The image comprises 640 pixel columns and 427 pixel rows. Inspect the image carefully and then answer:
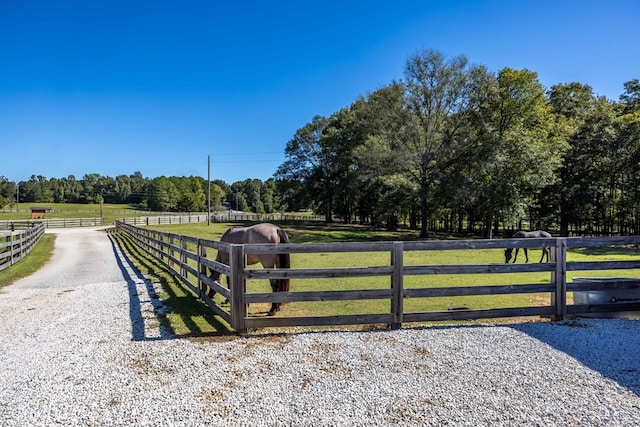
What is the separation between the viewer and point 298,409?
3.03 metres

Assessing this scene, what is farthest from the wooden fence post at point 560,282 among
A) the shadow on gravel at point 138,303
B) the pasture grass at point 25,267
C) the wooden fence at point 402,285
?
the pasture grass at point 25,267

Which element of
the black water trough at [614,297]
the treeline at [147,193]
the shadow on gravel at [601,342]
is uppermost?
the treeline at [147,193]

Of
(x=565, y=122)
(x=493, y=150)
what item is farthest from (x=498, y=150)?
(x=565, y=122)

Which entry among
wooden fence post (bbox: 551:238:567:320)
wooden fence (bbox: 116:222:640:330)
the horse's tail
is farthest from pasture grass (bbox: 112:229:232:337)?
wooden fence post (bbox: 551:238:567:320)

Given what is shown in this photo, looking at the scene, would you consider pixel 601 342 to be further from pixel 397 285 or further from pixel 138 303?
pixel 138 303

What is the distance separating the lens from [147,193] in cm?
11012

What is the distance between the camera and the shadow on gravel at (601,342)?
3.73 m

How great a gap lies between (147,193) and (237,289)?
116293 mm

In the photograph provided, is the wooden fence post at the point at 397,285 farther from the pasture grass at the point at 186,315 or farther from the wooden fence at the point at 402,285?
the pasture grass at the point at 186,315

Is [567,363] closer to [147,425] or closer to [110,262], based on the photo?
[147,425]

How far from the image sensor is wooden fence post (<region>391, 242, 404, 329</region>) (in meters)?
5.16

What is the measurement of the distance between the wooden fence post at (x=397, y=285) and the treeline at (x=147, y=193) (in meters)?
92.4

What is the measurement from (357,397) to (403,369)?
2.56 feet

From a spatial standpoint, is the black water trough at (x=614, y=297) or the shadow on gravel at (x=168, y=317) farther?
the black water trough at (x=614, y=297)
